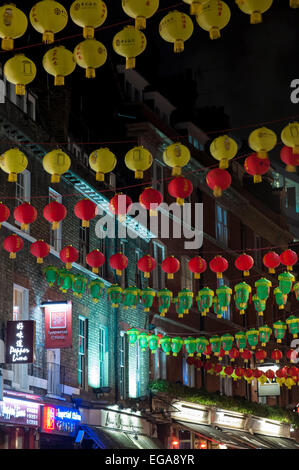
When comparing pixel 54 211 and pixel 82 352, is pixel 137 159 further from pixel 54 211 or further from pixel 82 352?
pixel 82 352

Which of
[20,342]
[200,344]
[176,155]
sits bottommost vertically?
[20,342]

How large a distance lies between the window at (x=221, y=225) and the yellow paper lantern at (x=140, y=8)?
31494 millimetres

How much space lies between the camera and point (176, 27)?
15.7 metres

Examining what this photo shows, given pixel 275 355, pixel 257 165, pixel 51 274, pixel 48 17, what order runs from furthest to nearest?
pixel 275 355 < pixel 51 274 < pixel 257 165 < pixel 48 17

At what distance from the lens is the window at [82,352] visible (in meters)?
31.0

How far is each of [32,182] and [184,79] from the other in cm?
2097

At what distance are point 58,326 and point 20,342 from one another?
7.12 feet

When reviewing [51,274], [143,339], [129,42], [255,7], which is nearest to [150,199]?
[129,42]

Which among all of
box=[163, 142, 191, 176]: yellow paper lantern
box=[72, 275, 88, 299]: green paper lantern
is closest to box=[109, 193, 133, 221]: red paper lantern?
box=[163, 142, 191, 176]: yellow paper lantern

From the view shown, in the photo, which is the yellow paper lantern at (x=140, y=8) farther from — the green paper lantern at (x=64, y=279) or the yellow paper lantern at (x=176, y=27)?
the green paper lantern at (x=64, y=279)

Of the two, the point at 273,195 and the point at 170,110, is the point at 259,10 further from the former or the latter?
the point at 273,195

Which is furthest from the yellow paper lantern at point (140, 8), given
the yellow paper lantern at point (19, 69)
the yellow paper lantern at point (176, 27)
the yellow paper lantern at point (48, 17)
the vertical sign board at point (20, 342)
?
the vertical sign board at point (20, 342)

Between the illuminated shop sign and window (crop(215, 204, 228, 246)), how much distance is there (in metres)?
18.5
